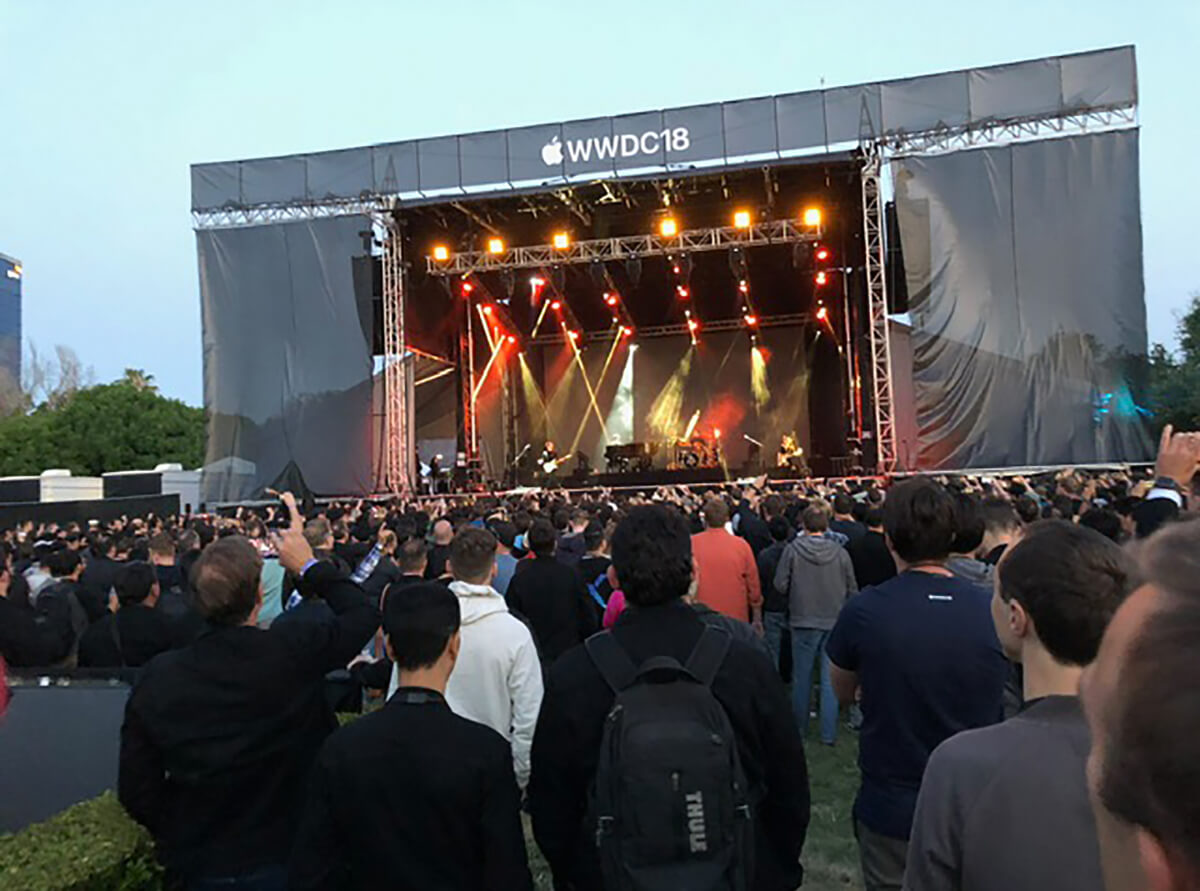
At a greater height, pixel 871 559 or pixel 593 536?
pixel 593 536

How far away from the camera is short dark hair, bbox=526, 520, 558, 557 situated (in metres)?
4.88

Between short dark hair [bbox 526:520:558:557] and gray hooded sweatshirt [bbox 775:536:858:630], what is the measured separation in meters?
1.75

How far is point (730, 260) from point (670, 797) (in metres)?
18.8

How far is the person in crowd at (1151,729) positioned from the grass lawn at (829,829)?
390 cm

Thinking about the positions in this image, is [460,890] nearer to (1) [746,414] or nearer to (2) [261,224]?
(2) [261,224]

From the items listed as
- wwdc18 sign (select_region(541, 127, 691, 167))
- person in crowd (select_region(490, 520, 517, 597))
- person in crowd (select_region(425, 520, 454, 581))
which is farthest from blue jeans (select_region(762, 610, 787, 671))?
wwdc18 sign (select_region(541, 127, 691, 167))

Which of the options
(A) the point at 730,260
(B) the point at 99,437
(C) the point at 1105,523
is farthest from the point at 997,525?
(B) the point at 99,437

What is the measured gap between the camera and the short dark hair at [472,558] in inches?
144

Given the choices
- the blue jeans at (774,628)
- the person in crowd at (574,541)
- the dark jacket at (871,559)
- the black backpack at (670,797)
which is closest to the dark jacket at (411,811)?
the black backpack at (670,797)

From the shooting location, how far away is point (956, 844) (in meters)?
1.55

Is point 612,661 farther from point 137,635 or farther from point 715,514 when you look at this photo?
point 715,514

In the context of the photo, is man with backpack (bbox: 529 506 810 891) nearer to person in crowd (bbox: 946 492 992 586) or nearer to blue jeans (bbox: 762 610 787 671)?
person in crowd (bbox: 946 492 992 586)

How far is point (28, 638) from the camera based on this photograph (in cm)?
469

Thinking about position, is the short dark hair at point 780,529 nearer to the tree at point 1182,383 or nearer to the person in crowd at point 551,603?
the person in crowd at point 551,603
